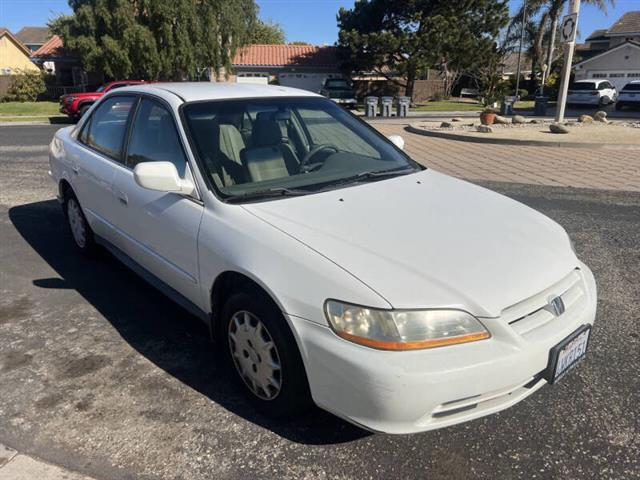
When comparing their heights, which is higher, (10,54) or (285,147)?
(10,54)

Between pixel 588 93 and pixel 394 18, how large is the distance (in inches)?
494

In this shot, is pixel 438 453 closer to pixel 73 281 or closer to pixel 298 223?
pixel 298 223

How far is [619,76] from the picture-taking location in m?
41.0

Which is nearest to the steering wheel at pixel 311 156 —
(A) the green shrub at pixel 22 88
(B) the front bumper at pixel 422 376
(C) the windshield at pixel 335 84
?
(B) the front bumper at pixel 422 376

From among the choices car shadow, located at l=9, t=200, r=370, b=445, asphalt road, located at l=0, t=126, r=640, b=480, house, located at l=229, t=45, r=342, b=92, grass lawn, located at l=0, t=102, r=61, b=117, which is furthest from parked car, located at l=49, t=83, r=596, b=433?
house, located at l=229, t=45, r=342, b=92

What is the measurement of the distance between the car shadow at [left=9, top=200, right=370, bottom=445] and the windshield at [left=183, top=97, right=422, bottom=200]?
1.07 m

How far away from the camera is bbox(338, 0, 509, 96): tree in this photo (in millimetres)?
30614

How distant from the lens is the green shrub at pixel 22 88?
110 feet

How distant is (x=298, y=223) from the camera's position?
2.50 meters

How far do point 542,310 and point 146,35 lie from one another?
2882 cm

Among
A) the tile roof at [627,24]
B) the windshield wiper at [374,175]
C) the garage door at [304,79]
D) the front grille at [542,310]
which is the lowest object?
the front grille at [542,310]

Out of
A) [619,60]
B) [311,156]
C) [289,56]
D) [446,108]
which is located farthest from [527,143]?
[619,60]

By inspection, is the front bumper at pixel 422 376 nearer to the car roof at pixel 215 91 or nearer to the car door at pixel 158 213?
the car door at pixel 158 213

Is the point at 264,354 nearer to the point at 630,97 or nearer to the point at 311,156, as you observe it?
the point at 311,156
